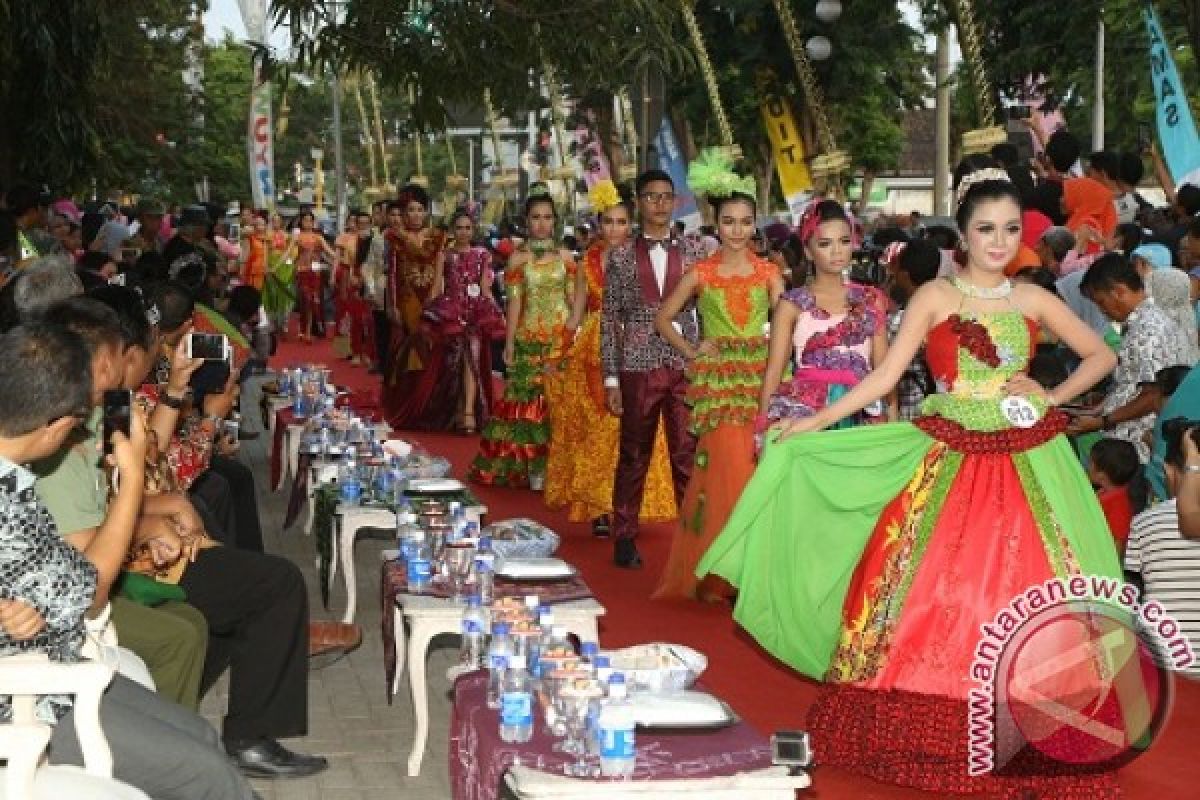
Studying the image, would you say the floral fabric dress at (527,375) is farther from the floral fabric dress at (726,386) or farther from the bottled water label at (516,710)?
the bottled water label at (516,710)

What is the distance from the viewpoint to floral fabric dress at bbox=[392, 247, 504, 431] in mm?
16969

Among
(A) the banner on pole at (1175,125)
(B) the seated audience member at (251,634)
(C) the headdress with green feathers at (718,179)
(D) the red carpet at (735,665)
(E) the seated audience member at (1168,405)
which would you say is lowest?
(D) the red carpet at (735,665)

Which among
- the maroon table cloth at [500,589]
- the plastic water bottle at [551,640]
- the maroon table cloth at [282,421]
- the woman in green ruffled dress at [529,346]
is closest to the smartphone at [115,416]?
the plastic water bottle at [551,640]

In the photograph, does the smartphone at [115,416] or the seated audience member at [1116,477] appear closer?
the smartphone at [115,416]

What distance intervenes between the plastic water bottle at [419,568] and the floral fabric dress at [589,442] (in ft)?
15.4

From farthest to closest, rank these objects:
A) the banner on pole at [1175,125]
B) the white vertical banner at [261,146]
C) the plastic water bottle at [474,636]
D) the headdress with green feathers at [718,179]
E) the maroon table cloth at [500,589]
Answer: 1. the white vertical banner at [261,146]
2. the banner on pole at [1175,125]
3. the headdress with green feathers at [718,179]
4. the maroon table cloth at [500,589]
5. the plastic water bottle at [474,636]

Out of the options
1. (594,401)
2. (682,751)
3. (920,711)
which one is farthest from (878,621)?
(594,401)

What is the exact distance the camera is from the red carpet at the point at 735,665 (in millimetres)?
6652

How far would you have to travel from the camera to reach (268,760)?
694cm

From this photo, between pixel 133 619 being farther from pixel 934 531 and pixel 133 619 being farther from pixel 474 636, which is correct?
pixel 934 531

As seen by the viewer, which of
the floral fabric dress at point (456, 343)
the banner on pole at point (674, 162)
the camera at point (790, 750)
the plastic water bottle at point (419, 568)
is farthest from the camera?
the banner on pole at point (674, 162)

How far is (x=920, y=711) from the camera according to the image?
641 cm

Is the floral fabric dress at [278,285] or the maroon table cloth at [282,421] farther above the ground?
the floral fabric dress at [278,285]

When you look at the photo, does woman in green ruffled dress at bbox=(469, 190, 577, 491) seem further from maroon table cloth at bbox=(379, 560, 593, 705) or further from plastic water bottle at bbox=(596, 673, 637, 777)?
plastic water bottle at bbox=(596, 673, 637, 777)
